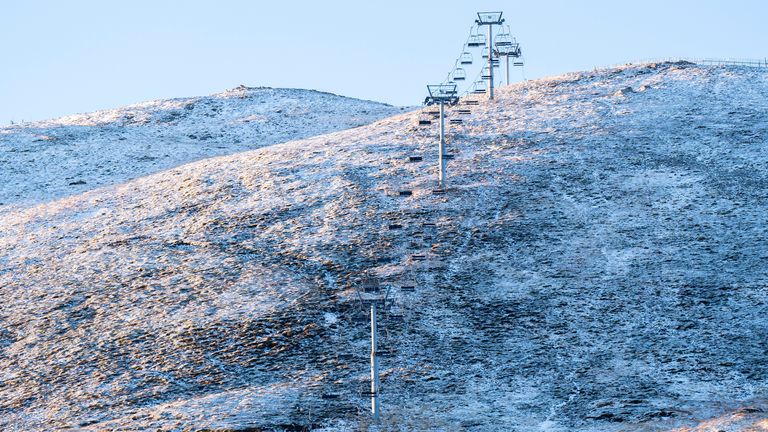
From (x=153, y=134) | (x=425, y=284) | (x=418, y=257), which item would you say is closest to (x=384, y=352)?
(x=425, y=284)

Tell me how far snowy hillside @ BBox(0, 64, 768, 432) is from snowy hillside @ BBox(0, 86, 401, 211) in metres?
7.02

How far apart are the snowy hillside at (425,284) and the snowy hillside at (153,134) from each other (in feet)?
23.0

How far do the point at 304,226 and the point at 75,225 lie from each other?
1482 cm

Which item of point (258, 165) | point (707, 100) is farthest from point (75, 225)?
point (707, 100)

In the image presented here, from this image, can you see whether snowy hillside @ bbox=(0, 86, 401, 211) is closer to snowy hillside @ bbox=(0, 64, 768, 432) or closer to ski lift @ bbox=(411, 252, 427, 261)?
snowy hillside @ bbox=(0, 64, 768, 432)

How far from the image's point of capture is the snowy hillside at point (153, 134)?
71562mm

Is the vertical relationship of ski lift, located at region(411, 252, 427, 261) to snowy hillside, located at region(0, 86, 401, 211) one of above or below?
below

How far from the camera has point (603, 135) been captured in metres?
62.5

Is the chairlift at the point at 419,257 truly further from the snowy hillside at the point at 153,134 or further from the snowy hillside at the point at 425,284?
the snowy hillside at the point at 153,134

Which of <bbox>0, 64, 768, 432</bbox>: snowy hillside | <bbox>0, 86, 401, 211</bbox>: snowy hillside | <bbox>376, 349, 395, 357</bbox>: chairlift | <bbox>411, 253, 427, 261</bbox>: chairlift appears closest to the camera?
<bbox>376, 349, 395, 357</bbox>: chairlift

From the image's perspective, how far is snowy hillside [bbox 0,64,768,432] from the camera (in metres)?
35.5

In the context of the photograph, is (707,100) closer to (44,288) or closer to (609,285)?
(609,285)

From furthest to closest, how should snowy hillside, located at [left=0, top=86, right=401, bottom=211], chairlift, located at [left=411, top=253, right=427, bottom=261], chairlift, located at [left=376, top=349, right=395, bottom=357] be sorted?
1. snowy hillside, located at [left=0, top=86, right=401, bottom=211]
2. chairlift, located at [left=411, top=253, right=427, bottom=261]
3. chairlift, located at [left=376, top=349, right=395, bottom=357]

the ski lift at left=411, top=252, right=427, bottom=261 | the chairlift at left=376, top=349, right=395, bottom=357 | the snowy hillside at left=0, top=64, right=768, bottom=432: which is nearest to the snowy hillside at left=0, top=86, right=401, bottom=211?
the snowy hillside at left=0, top=64, right=768, bottom=432
